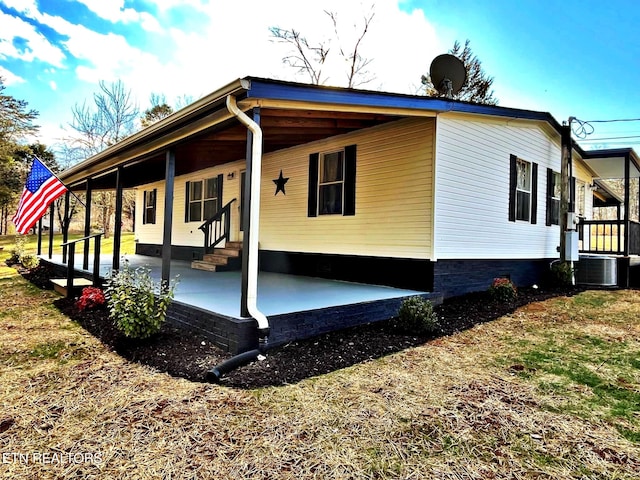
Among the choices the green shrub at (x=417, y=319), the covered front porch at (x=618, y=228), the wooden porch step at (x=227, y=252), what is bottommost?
the green shrub at (x=417, y=319)

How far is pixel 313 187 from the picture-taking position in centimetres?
780

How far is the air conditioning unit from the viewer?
29.4ft

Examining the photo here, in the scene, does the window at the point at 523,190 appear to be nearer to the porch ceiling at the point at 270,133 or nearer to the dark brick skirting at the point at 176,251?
the porch ceiling at the point at 270,133

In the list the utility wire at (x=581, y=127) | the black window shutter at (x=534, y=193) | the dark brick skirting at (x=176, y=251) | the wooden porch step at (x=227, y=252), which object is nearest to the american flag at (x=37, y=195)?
the wooden porch step at (x=227, y=252)

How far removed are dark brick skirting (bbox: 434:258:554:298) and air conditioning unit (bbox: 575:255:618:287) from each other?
3.02 ft

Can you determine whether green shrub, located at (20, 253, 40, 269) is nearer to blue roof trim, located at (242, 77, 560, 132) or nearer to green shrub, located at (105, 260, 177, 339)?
green shrub, located at (105, 260, 177, 339)

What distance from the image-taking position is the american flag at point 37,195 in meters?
6.91

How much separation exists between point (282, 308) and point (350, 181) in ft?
11.6

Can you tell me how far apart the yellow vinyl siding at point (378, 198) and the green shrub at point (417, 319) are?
149cm

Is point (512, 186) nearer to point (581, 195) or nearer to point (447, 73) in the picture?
point (447, 73)

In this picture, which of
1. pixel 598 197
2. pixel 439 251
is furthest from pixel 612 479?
pixel 598 197

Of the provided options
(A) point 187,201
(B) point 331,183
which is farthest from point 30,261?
(B) point 331,183

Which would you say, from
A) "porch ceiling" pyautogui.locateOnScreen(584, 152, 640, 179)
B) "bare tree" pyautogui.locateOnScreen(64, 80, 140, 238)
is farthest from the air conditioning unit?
"bare tree" pyautogui.locateOnScreen(64, 80, 140, 238)

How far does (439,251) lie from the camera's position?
6.07 meters
